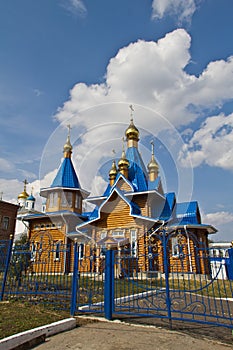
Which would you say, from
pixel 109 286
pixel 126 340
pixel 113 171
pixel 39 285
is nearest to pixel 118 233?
pixel 113 171

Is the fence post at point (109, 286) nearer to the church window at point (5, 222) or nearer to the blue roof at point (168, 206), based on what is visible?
the blue roof at point (168, 206)

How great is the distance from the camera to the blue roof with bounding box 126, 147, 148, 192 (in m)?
19.2

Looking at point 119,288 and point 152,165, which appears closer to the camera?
point 119,288

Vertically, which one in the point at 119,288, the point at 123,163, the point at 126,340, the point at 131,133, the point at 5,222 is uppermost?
the point at 131,133

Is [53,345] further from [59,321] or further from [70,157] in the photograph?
[70,157]

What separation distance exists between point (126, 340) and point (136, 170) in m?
17.0

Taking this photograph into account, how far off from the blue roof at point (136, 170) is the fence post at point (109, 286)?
12957 millimetres

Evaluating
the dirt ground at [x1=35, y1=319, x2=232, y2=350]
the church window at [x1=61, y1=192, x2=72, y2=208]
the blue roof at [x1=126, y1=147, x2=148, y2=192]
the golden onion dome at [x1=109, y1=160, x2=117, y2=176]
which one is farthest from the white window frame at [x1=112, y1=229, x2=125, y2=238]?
the dirt ground at [x1=35, y1=319, x2=232, y2=350]

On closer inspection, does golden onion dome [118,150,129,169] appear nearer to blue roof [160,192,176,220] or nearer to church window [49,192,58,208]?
blue roof [160,192,176,220]

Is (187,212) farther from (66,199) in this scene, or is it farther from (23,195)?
(23,195)

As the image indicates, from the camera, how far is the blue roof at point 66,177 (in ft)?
72.7

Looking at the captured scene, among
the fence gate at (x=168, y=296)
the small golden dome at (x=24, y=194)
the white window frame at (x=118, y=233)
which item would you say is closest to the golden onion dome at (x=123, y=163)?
the white window frame at (x=118, y=233)

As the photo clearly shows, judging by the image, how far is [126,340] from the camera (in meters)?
4.13

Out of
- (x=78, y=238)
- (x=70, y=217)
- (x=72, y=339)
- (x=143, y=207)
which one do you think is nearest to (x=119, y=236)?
(x=143, y=207)
